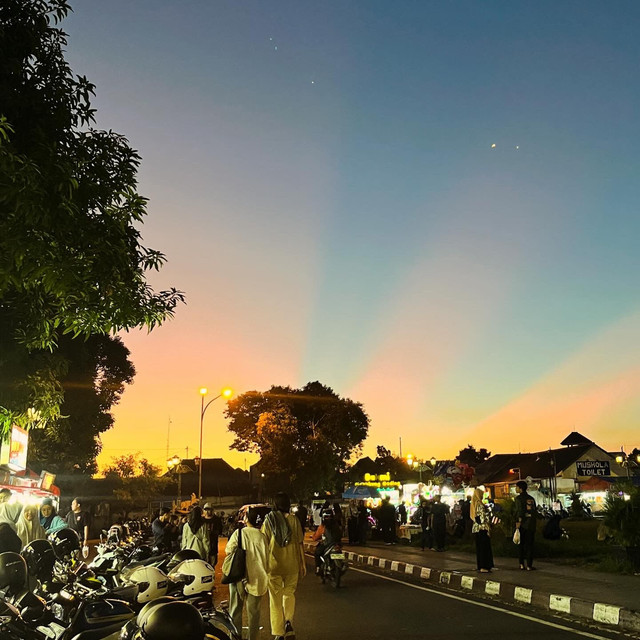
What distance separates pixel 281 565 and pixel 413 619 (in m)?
2.61

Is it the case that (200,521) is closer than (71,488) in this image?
Yes

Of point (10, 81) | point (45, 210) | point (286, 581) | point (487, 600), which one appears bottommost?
point (487, 600)

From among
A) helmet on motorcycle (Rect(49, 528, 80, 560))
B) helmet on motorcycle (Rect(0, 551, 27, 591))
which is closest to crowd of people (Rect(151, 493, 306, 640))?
helmet on motorcycle (Rect(0, 551, 27, 591))

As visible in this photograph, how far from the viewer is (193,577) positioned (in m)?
7.19

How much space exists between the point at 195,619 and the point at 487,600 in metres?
9.20

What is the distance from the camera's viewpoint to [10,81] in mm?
8281

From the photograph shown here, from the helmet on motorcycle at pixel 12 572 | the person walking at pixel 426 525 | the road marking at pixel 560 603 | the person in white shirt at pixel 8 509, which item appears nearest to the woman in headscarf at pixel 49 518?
the person in white shirt at pixel 8 509

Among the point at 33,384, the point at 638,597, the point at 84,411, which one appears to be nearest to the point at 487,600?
the point at 638,597

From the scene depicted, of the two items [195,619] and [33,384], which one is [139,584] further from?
[33,384]

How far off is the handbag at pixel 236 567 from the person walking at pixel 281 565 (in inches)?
14.3

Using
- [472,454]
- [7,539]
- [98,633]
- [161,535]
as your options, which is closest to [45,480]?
[161,535]

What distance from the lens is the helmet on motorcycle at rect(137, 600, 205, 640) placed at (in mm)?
3564

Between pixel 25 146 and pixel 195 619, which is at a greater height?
pixel 25 146

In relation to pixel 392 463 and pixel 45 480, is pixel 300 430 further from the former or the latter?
pixel 392 463
